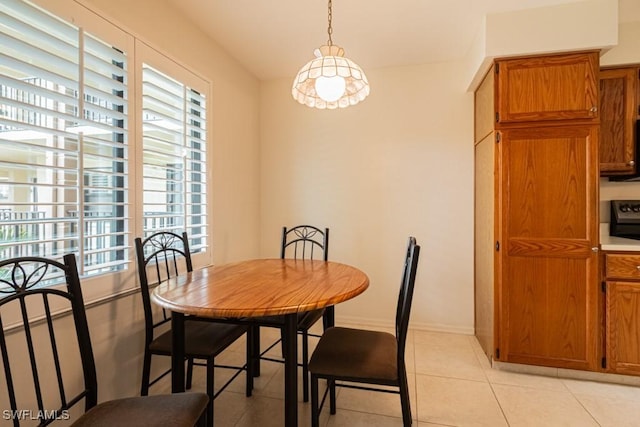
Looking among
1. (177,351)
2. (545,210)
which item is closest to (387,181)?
(545,210)

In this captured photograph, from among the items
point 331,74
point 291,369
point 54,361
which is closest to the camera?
point 54,361

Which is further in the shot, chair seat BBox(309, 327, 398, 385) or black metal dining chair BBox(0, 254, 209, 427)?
chair seat BBox(309, 327, 398, 385)

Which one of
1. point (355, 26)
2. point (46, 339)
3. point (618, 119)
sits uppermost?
point (355, 26)

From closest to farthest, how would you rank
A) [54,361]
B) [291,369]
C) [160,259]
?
[54,361] → [291,369] → [160,259]

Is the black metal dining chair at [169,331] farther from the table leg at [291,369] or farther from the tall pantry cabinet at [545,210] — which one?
the tall pantry cabinet at [545,210]

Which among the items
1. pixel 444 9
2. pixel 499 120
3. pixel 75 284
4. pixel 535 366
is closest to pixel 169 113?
pixel 75 284

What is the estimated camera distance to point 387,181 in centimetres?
320

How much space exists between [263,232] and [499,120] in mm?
2415

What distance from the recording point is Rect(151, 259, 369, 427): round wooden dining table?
4.20ft

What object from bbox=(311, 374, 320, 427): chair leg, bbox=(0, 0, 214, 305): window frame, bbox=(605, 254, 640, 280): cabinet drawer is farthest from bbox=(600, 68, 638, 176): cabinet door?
bbox=(0, 0, 214, 305): window frame

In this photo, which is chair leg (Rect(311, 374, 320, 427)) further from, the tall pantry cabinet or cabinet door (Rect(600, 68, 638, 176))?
cabinet door (Rect(600, 68, 638, 176))

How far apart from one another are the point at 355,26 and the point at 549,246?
6.90 feet

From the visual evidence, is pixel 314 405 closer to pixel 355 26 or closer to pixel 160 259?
pixel 160 259

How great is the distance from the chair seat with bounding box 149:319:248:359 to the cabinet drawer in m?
2.43
